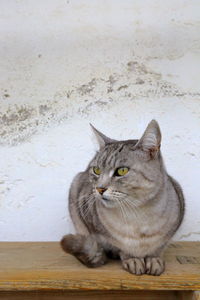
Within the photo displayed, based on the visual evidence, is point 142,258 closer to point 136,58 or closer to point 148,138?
point 148,138

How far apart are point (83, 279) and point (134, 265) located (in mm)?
174

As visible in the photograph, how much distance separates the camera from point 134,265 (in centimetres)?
128

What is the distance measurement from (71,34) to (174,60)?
1.68ft

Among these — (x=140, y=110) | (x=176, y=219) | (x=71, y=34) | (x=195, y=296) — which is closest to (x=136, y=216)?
(x=176, y=219)

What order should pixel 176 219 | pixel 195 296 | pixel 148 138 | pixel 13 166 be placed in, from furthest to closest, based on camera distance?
pixel 13 166, pixel 176 219, pixel 148 138, pixel 195 296

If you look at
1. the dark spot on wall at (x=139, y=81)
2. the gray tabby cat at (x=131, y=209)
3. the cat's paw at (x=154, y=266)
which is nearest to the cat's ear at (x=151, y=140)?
the gray tabby cat at (x=131, y=209)

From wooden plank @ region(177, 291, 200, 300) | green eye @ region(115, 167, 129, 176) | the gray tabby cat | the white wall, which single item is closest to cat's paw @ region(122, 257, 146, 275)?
the gray tabby cat

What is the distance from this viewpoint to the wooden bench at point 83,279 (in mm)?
1196

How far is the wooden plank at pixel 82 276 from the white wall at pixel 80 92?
1.65ft

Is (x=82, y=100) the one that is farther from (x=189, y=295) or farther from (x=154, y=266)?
(x=189, y=295)

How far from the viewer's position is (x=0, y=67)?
1987mm

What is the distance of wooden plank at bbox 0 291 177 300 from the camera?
1313 mm

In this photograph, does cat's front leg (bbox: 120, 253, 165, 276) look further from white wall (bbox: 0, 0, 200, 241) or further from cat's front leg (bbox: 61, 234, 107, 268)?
white wall (bbox: 0, 0, 200, 241)

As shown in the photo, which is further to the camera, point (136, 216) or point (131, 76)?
point (131, 76)
